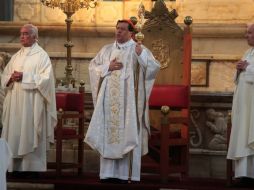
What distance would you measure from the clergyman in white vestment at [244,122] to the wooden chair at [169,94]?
610 millimetres

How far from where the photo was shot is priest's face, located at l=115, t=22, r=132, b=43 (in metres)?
7.56

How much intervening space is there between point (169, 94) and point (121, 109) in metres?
0.81

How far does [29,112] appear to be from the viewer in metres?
7.91

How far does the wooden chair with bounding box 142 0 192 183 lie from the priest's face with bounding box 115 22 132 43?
84 cm

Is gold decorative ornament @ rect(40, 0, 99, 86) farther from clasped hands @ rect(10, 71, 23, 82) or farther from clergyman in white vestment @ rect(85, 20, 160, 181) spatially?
clergyman in white vestment @ rect(85, 20, 160, 181)

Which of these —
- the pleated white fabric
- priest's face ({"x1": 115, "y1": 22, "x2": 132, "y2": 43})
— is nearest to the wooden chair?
the pleated white fabric

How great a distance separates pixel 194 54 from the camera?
9344mm

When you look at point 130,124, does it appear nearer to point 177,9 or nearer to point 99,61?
point 99,61

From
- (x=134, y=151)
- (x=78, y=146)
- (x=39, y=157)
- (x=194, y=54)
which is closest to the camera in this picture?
(x=134, y=151)

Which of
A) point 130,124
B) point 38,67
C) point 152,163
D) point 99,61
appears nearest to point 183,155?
point 152,163

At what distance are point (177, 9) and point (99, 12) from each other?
1104 mm

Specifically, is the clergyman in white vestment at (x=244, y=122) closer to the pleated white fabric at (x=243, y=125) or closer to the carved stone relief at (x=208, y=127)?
the pleated white fabric at (x=243, y=125)

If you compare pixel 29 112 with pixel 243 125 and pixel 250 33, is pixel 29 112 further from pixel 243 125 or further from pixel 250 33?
pixel 250 33

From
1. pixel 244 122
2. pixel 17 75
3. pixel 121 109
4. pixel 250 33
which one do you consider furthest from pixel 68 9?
pixel 244 122
